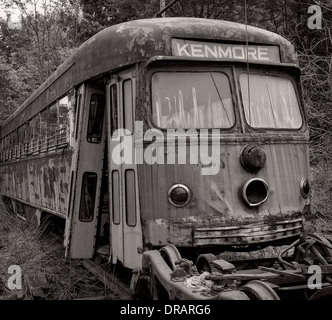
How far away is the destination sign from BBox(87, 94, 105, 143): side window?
1.57 m

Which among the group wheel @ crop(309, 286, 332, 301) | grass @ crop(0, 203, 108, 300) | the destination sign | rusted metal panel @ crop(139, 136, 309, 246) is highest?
the destination sign

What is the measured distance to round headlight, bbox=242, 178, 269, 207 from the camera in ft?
15.9

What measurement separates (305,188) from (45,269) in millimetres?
3551

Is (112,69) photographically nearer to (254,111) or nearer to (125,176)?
(125,176)

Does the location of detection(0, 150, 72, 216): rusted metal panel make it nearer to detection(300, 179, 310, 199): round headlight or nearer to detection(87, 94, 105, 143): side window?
detection(87, 94, 105, 143): side window

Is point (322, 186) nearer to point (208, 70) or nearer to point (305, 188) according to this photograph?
point (305, 188)

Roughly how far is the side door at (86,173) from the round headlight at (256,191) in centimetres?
214

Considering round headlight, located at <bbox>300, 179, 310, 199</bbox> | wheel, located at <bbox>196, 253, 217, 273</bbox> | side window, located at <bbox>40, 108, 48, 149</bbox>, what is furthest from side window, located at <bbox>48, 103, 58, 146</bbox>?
wheel, located at <bbox>196, 253, 217, 273</bbox>

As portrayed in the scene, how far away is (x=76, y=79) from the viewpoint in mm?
6371

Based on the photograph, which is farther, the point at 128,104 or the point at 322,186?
the point at 322,186

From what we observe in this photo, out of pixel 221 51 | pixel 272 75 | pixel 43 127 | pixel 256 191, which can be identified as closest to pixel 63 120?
pixel 43 127

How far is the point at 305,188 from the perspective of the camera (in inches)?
207

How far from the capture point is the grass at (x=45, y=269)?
5.76 m

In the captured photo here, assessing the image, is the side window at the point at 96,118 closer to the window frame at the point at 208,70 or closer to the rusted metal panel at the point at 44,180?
the rusted metal panel at the point at 44,180
